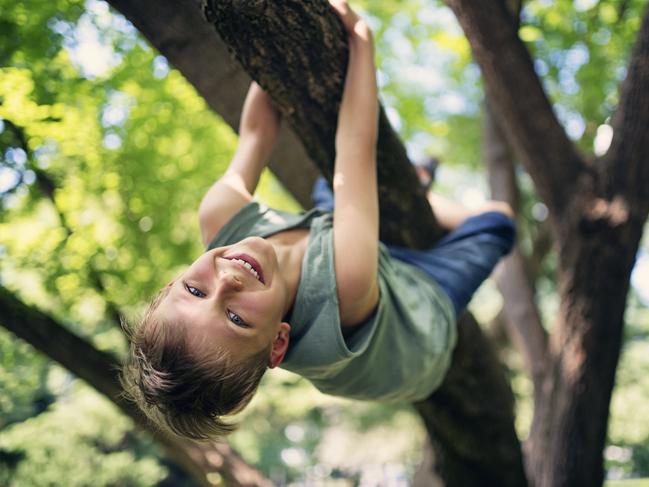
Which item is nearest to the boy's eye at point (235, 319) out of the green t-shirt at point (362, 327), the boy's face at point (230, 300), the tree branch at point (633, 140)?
the boy's face at point (230, 300)

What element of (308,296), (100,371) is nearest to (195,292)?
(308,296)

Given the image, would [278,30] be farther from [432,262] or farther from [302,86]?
[432,262]

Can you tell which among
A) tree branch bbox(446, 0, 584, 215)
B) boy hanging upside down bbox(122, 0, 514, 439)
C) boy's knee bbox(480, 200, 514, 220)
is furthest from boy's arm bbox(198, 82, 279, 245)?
tree branch bbox(446, 0, 584, 215)

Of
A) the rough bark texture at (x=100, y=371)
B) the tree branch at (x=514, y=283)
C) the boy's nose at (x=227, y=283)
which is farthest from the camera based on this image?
the tree branch at (x=514, y=283)

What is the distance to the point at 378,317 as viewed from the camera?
207 centimetres

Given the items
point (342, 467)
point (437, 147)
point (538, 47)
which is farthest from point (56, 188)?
point (342, 467)

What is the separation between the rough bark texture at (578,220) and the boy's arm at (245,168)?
121cm

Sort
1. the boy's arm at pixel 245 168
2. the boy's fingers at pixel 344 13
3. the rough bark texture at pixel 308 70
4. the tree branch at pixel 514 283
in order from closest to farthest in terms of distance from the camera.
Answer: the rough bark texture at pixel 308 70 → the boy's fingers at pixel 344 13 → the boy's arm at pixel 245 168 → the tree branch at pixel 514 283

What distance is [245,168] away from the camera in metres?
2.25

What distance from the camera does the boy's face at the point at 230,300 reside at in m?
1.70

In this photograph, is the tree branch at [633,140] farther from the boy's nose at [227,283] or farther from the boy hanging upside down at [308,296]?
the boy's nose at [227,283]

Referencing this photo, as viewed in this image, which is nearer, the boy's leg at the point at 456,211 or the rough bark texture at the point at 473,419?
the boy's leg at the point at 456,211

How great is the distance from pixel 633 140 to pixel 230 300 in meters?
2.36

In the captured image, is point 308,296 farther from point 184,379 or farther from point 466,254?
point 466,254
